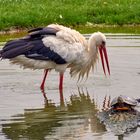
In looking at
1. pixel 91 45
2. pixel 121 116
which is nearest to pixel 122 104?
pixel 121 116

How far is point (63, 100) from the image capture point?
42.7 feet

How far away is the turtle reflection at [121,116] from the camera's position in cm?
1065

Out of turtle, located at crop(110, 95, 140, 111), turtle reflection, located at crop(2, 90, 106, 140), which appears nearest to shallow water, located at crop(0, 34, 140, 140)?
turtle reflection, located at crop(2, 90, 106, 140)

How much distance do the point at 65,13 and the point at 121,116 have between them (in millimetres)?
10707

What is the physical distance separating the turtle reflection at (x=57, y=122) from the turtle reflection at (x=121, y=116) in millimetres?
132

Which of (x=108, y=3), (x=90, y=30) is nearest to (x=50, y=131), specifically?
(x=90, y=30)

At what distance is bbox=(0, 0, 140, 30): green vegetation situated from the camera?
20625mm

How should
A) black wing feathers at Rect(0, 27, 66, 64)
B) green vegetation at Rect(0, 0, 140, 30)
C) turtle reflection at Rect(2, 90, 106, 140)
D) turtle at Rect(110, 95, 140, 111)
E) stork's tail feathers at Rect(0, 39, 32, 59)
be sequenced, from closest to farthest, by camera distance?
turtle reflection at Rect(2, 90, 106, 140) → turtle at Rect(110, 95, 140, 111) → stork's tail feathers at Rect(0, 39, 32, 59) → black wing feathers at Rect(0, 27, 66, 64) → green vegetation at Rect(0, 0, 140, 30)

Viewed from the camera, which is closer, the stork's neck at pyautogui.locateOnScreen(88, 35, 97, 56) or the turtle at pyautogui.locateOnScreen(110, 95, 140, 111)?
the turtle at pyautogui.locateOnScreen(110, 95, 140, 111)

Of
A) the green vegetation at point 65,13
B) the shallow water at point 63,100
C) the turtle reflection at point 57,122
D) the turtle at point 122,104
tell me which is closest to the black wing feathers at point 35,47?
the shallow water at point 63,100

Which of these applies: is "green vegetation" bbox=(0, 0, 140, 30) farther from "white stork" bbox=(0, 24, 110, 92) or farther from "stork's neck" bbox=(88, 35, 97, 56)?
"white stork" bbox=(0, 24, 110, 92)

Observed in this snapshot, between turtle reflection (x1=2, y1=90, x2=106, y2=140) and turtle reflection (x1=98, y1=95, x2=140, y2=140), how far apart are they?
0.13 meters

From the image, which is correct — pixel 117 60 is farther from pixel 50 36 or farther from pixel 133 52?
pixel 50 36

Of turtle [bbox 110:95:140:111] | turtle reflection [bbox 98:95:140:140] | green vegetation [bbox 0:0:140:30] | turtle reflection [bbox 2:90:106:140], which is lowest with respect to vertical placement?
turtle reflection [bbox 2:90:106:140]
